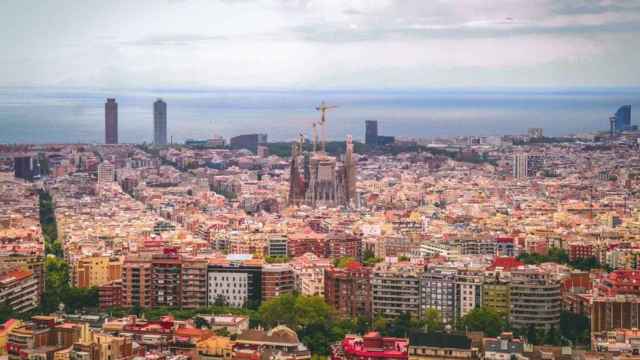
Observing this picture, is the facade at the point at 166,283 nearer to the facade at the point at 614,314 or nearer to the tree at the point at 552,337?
the tree at the point at 552,337

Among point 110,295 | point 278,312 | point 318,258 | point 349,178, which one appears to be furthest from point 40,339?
point 349,178

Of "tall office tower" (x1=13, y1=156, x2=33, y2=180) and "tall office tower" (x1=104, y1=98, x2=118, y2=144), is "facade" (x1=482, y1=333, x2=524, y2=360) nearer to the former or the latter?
"tall office tower" (x1=13, y1=156, x2=33, y2=180)

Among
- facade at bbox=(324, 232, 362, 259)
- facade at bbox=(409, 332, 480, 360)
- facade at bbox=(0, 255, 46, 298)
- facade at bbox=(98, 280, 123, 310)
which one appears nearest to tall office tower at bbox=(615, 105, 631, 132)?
facade at bbox=(324, 232, 362, 259)

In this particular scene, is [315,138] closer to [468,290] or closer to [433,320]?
[468,290]

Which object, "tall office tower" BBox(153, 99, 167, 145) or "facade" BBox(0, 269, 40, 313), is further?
"tall office tower" BBox(153, 99, 167, 145)

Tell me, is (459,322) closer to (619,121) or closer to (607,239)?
(607,239)

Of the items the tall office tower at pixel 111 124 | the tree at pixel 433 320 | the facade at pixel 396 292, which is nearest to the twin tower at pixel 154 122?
the tall office tower at pixel 111 124
